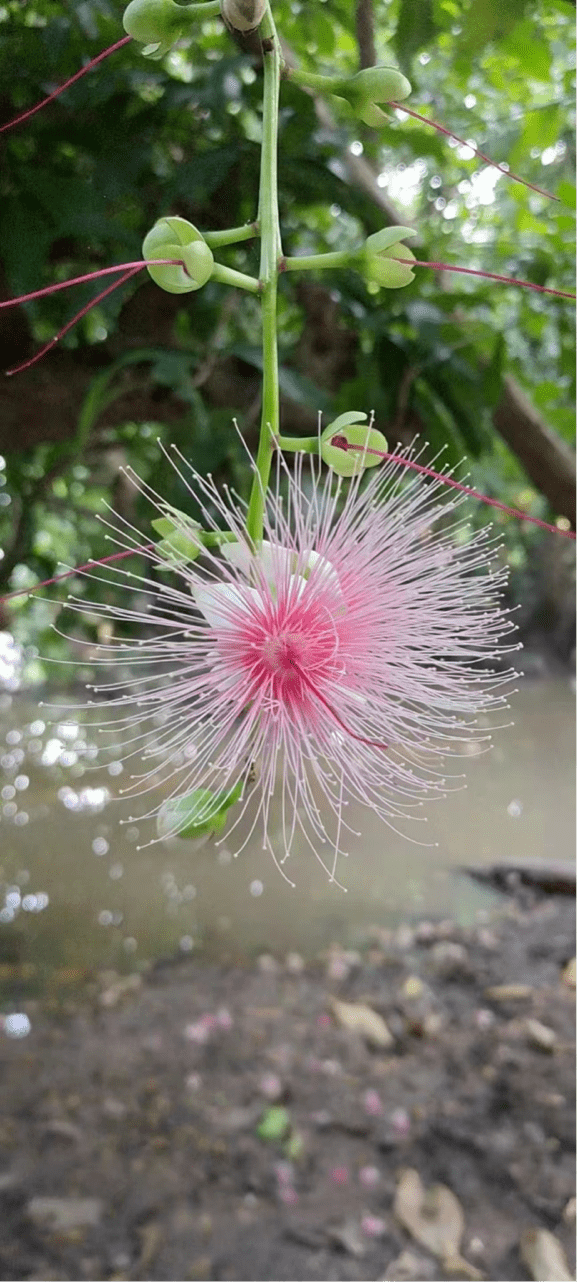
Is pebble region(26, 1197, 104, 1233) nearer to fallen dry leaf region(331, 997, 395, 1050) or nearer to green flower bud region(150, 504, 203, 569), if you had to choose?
fallen dry leaf region(331, 997, 395, 1050)

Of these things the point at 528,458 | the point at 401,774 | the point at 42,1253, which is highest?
the point at 528,458

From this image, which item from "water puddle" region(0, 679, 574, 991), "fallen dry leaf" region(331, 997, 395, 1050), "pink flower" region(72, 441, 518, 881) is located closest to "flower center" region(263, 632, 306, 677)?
"pink flower" region(72, 441, 518, 881)

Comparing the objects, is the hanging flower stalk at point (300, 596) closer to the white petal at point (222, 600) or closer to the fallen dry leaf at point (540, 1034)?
the white petal at point (222, 600)

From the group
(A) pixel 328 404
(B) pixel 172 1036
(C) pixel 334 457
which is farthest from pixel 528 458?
(B) pixel 172 1036

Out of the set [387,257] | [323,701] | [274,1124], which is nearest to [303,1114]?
[274,1124]

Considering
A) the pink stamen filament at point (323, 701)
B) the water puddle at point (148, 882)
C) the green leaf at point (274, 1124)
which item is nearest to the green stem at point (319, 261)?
the pink stamen filament at point (323, 701)

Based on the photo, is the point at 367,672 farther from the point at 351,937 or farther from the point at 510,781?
the point at 351,937
